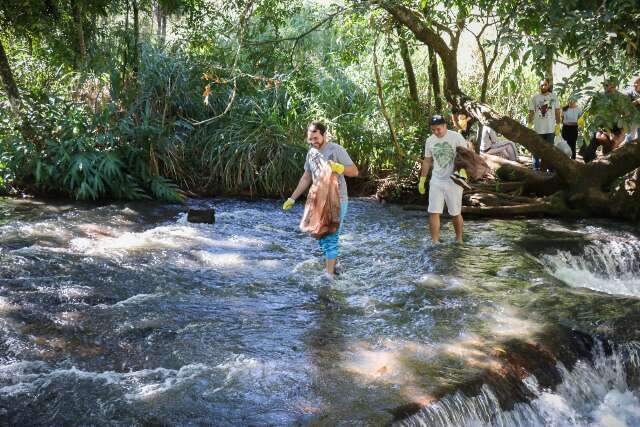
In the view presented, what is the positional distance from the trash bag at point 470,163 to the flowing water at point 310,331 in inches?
42.2

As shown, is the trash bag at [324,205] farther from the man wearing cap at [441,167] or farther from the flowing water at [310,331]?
the man wearing cap at [441,167]

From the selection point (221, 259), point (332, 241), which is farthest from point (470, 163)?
point (221, 259)

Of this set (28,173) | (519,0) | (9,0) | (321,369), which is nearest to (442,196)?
(519,0)

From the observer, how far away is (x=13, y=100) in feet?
41.0

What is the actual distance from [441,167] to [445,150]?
245 millimetres

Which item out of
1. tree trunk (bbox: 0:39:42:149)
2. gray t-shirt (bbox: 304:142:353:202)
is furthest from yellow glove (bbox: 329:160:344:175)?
tree trunk (bbox: 0:39:42:149)

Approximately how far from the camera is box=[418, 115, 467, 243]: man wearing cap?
8898 mm

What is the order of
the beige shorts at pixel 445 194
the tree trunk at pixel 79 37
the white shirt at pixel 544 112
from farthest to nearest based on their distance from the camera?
the tree trunk at pixel 79 37
the white shirt at pixel 544 112
the beige shorts at pixel 445 194

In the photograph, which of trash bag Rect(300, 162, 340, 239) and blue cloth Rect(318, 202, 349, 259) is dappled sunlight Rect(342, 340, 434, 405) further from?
blue cloth Rect(318, 202, 349, 259)

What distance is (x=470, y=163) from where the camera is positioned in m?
8.72

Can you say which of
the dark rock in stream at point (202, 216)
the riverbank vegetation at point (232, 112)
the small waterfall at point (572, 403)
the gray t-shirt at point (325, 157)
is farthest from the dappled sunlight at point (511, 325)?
the dark rock in stream at point (202, 216)

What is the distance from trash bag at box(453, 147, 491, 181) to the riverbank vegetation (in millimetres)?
2460

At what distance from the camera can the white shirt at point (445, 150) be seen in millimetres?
8906

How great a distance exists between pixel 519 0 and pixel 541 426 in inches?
174
